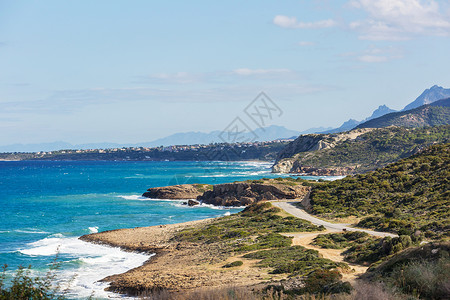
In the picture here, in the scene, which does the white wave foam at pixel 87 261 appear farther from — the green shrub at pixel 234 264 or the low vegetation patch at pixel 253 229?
the green shrub at pixel 234 264

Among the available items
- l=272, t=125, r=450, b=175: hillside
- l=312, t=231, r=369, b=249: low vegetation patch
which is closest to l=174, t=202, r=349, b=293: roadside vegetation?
l=312, t=231, r=369, b=249: low vegetation patch

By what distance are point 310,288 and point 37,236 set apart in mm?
39089

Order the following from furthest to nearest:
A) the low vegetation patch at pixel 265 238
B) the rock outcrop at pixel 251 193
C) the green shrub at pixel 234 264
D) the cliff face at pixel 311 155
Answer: the cliff face at pixel 311 155, the rock outcrop at pixel 251 193, the green shrub at pixel 234 264, the low vegetation patch at pixel 265 238

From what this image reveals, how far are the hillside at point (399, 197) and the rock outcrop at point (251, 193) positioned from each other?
12.1 meters

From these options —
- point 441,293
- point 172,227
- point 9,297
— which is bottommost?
point 172,227

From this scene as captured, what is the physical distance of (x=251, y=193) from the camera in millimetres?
73062

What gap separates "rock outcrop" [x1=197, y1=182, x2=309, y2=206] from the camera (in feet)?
235

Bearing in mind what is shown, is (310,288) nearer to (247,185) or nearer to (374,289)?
(374,289)

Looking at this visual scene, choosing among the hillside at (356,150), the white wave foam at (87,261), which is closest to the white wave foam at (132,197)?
the white wave foam at (87,261)

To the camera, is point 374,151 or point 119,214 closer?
point 119,214

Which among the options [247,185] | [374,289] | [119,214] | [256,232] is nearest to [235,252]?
[256,232]

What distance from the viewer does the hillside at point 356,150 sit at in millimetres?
128288

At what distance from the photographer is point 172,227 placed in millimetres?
51219

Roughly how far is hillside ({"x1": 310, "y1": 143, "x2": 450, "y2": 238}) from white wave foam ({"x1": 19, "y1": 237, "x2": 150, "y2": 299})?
2122 cm
